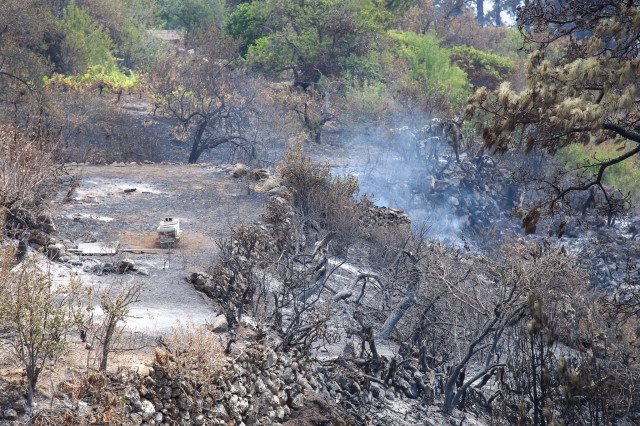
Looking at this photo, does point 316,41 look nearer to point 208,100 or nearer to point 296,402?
point 208,100

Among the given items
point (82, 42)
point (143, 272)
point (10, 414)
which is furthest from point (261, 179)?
point (82, 42)

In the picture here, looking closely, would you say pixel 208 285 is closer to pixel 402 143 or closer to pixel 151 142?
pixel 151 142

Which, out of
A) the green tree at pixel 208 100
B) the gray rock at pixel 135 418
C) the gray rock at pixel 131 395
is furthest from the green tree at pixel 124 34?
the gray rock at pixel 135 418

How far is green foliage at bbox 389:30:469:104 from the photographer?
29.2 m

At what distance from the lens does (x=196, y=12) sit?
36.2 metres

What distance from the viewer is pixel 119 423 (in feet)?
15.3

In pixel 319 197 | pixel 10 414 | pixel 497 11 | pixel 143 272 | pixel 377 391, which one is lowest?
pixel 377 391

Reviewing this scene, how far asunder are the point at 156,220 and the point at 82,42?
16.4 m

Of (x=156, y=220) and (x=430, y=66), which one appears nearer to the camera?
(x=156, y=220)

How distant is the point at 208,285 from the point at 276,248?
9.14 ft

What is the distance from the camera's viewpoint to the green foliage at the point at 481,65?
3294cm

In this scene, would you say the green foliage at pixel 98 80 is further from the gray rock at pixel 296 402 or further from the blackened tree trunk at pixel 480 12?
the blackened tree trunk at pixel 480 12

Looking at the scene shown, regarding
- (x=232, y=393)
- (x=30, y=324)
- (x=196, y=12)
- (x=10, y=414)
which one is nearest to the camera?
(x=10, y=414)

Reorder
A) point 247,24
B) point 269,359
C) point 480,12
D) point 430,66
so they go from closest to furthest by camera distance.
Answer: point 269,359 → point 247,24 → point 430,66 → point 480,12
